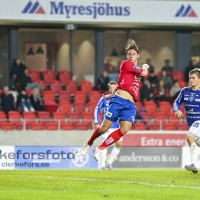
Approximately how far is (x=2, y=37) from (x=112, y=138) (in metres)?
19.9

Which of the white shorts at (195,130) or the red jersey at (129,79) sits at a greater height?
the red jersey at (129,79)

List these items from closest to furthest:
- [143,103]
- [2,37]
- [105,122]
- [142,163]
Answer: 1. [105,122]
2. [142,163]
3. [143,103]
4. [2,37]

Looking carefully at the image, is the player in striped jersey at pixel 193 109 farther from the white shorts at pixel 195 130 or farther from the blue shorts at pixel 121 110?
the blue shorts at pixel 121 110

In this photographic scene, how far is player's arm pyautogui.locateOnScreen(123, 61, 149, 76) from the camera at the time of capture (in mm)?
13164

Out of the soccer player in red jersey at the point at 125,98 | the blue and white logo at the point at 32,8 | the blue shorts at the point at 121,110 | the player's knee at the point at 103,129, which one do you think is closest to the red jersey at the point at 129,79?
the soccer player in red jersey at the point at 125,98

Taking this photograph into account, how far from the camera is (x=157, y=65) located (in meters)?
33.9

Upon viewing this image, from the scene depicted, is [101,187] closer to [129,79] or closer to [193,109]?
[129,79]

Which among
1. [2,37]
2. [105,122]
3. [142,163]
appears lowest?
[142,163]

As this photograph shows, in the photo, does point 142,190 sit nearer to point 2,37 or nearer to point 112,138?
point 112,138

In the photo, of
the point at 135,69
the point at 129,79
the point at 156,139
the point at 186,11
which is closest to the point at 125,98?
the point at 129,79

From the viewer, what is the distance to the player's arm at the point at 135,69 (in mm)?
13164

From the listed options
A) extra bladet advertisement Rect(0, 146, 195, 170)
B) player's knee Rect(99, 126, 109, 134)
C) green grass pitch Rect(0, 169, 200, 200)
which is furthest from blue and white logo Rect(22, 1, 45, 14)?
player's knee Rect(99, 126, 109, 134)

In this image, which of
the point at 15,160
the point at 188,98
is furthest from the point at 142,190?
the point at 15,160

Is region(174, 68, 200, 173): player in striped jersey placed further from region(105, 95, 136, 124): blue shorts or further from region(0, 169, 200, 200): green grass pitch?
region(105, 95, 136, 124): blue shorts
